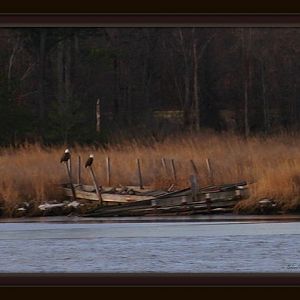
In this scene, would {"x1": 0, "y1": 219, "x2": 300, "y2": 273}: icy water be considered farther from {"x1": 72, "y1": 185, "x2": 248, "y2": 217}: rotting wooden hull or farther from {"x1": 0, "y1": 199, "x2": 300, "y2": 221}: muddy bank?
{"x1": 72, "y1": 185, "x2": 248, "y2": 217}: rotting wooden hull

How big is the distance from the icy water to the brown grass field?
2646 millimetres

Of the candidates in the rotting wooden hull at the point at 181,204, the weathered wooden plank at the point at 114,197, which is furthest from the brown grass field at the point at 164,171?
the weathered wooden plank at the point at 114,197

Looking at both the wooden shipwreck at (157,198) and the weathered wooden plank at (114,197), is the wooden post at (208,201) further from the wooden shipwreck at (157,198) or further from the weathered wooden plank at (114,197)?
the weathered wooden plank at (114,197)

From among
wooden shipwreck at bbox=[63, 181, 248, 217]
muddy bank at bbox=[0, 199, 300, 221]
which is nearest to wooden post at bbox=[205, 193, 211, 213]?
wooden shipwreck at bbox=[63, 181, 248, 217]

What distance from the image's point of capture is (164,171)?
52.2 ft

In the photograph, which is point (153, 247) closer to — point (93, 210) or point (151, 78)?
point (93, 210)

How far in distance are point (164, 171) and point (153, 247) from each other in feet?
26.8

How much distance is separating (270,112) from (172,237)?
15.7m

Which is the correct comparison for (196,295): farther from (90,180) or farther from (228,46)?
(228,46)

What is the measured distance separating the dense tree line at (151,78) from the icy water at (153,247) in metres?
10.7

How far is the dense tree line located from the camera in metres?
22.3

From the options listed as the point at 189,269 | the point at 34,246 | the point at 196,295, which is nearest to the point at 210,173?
the point at 34,246

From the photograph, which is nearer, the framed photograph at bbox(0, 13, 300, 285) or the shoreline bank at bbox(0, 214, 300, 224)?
the framed photograph at bbox(0, 13, 300, 285)

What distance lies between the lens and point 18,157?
1702 cm
